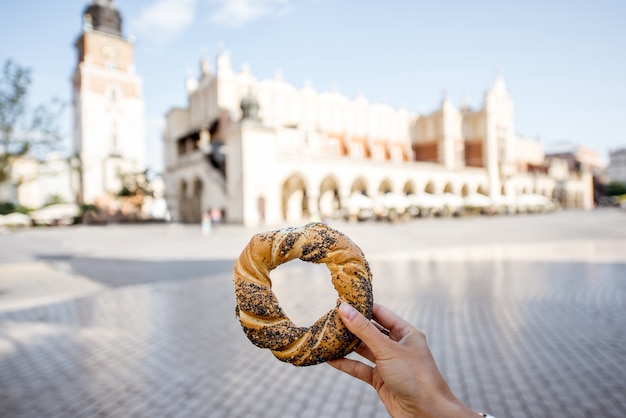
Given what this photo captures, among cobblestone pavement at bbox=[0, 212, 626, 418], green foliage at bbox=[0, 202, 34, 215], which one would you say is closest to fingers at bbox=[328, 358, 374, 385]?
cobblestone pavement at bbox=[0, 212, 626, 418]

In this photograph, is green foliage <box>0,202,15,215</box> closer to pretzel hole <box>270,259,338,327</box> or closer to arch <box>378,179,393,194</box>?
arch <box>378,179,393,194</box>

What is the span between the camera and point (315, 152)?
36219mm

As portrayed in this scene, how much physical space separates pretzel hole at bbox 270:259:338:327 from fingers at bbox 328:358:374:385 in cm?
A: 347

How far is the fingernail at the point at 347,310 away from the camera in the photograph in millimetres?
1544

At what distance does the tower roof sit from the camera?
2015 inches

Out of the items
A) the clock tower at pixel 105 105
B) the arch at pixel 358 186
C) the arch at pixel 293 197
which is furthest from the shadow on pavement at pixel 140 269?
the clock tower at pixel 105 105

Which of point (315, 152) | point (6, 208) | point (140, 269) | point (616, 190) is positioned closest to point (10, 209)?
point (6, 208)

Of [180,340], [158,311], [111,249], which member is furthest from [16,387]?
[111,249]

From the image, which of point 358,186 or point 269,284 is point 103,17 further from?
point 269,284

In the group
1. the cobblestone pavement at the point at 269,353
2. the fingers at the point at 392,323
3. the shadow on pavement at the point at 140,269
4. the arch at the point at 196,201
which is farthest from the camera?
the arch at the point at 196,201

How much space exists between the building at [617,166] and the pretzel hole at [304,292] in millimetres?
127053

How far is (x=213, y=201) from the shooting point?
97.8 ft

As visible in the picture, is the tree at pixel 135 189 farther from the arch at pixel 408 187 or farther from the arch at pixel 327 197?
the arch at pixel 408 187

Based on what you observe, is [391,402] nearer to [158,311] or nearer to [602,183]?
[158,311]
